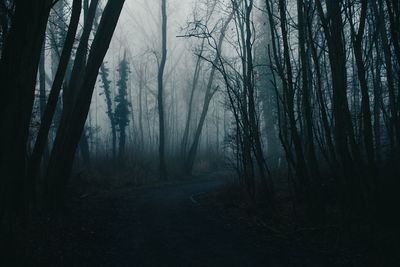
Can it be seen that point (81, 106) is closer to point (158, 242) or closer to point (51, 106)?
point (51, 106)

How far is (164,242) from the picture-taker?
6.41 meters

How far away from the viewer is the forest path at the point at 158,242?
5234 mm

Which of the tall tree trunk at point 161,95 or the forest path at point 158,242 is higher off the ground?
the tall tree trunk at point 161,95

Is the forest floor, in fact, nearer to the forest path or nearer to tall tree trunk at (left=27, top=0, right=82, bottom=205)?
the forest path

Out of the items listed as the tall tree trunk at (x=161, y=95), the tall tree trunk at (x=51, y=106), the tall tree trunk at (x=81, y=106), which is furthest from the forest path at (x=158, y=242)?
the tall tree trunk at (x=161, y=95)

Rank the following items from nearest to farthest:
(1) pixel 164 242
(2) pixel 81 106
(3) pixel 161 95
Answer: (1) pixel 164 242 < (2) pixel 81 106 < (3) pixel 161 95

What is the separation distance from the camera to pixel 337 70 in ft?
23.2

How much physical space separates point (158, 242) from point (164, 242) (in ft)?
0.35

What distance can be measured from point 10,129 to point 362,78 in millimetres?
5956

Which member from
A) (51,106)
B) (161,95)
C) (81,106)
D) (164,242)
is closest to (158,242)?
(164,242)

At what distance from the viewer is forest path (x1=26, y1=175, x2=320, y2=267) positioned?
5.23m

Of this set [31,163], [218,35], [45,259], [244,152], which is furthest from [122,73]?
[45,259]

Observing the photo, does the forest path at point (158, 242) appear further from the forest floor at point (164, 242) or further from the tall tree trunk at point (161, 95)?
the tall tree trunk at point (161, 95)

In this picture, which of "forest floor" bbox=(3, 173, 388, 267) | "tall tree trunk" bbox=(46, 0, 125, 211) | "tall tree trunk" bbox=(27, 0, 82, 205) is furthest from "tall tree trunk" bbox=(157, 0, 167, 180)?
"tall tree trunk" bbox=(27, 0, 82, 205)
